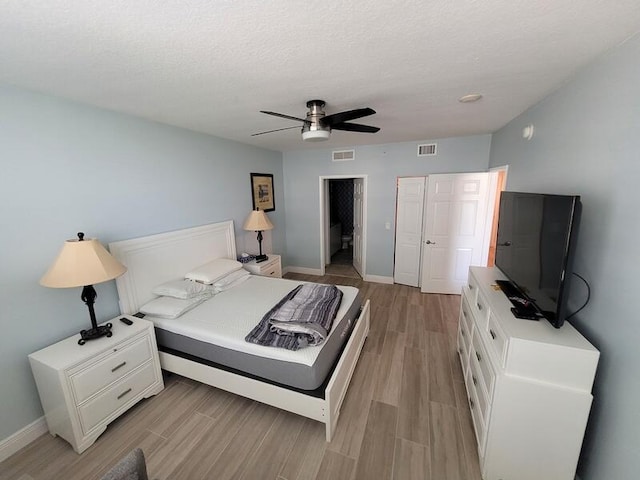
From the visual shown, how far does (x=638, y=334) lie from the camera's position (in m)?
1.07

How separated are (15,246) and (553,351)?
3.23m

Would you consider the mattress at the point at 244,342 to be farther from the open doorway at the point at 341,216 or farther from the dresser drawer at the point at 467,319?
the open doorway at the point at 341,216

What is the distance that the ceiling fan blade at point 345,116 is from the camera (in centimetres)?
174

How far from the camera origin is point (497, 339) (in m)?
1.48

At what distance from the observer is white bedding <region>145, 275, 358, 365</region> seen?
179 centimetres

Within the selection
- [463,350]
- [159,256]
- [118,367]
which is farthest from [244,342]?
[463,350]

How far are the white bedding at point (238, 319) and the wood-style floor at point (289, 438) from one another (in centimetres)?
55

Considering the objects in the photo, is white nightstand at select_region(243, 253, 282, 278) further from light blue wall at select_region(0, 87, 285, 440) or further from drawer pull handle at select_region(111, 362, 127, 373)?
drawer pull handle at select_region(111, 362, 127, 373)

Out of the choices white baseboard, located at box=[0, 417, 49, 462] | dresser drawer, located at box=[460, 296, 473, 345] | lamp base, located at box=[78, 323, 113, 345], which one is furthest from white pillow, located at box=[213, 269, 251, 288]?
dresser drawer, located at box=[460, 296, 473, 345]

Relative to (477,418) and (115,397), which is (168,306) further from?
(477,418)

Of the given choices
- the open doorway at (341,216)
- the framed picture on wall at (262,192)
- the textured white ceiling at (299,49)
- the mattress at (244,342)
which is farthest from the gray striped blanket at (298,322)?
the open doorway at (341,216)

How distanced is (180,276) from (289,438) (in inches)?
78.7

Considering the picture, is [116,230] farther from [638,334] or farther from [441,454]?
[638,334]

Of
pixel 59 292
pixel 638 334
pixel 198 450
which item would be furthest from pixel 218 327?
pixel 638 334
